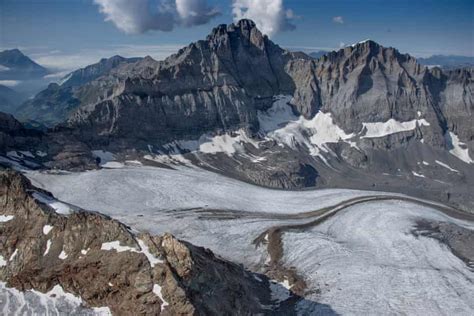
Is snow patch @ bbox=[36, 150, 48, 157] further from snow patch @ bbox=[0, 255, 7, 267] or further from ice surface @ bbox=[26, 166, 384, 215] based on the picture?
snow patch @ bbox=[0, 255, 7, 267]

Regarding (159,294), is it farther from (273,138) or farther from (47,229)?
(273,138)

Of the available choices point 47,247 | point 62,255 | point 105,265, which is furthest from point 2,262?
point 105,265

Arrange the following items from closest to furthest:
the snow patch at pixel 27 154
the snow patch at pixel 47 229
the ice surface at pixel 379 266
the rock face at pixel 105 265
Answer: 1. the rock face at pixel 105 265
2. the snow patch at pixel 47 229
3. the ice surface at pixel 379 266
4. the snow patch at pixel 27 154

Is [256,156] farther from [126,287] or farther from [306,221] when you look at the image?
[126,287]

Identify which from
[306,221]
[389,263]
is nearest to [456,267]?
[389,263]

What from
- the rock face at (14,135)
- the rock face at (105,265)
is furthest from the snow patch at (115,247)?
the rock face at (14,135)

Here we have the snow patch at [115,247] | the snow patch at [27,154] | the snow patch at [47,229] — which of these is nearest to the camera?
the snow patch at [115,247]

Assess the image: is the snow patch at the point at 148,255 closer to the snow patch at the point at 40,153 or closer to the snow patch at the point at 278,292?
the snow patch at the point at 278,292
